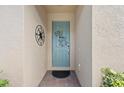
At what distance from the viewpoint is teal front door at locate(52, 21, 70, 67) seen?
19.4 feet

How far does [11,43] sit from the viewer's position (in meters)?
2.65

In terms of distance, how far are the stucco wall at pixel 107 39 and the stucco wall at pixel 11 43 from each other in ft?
4.23

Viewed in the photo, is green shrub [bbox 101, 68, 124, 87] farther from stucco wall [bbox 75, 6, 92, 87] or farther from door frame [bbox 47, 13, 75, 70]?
door frame [bbox 47, 13, 75, 70]

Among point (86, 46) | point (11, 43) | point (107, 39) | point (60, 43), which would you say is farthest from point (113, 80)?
point (60, 43)

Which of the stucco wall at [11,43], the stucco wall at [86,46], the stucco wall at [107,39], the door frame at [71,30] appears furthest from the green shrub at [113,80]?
the door frame at [71,30]

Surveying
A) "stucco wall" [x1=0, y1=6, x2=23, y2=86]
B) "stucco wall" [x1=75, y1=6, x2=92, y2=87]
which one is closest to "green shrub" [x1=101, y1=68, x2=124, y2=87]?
"stucco wall" [x1=75, y1=6, x2=92, y2=87]

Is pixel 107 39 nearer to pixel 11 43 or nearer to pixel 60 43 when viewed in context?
pixel 11 43

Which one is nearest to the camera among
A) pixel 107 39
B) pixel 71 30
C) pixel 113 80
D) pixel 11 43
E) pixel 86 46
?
pixel 113 80

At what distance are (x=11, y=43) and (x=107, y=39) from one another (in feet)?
5.44

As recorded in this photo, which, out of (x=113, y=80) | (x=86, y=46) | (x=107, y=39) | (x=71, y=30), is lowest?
(x=113, y=80)

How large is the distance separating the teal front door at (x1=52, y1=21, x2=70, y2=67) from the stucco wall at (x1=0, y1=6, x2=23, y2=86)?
328 cm

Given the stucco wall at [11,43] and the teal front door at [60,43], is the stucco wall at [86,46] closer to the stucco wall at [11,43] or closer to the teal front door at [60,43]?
the stucco wall at [11,43]

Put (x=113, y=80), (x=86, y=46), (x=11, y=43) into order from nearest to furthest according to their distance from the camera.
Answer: (x=113, y=80) → (x=11, y=43) → (x=86, y=46)
